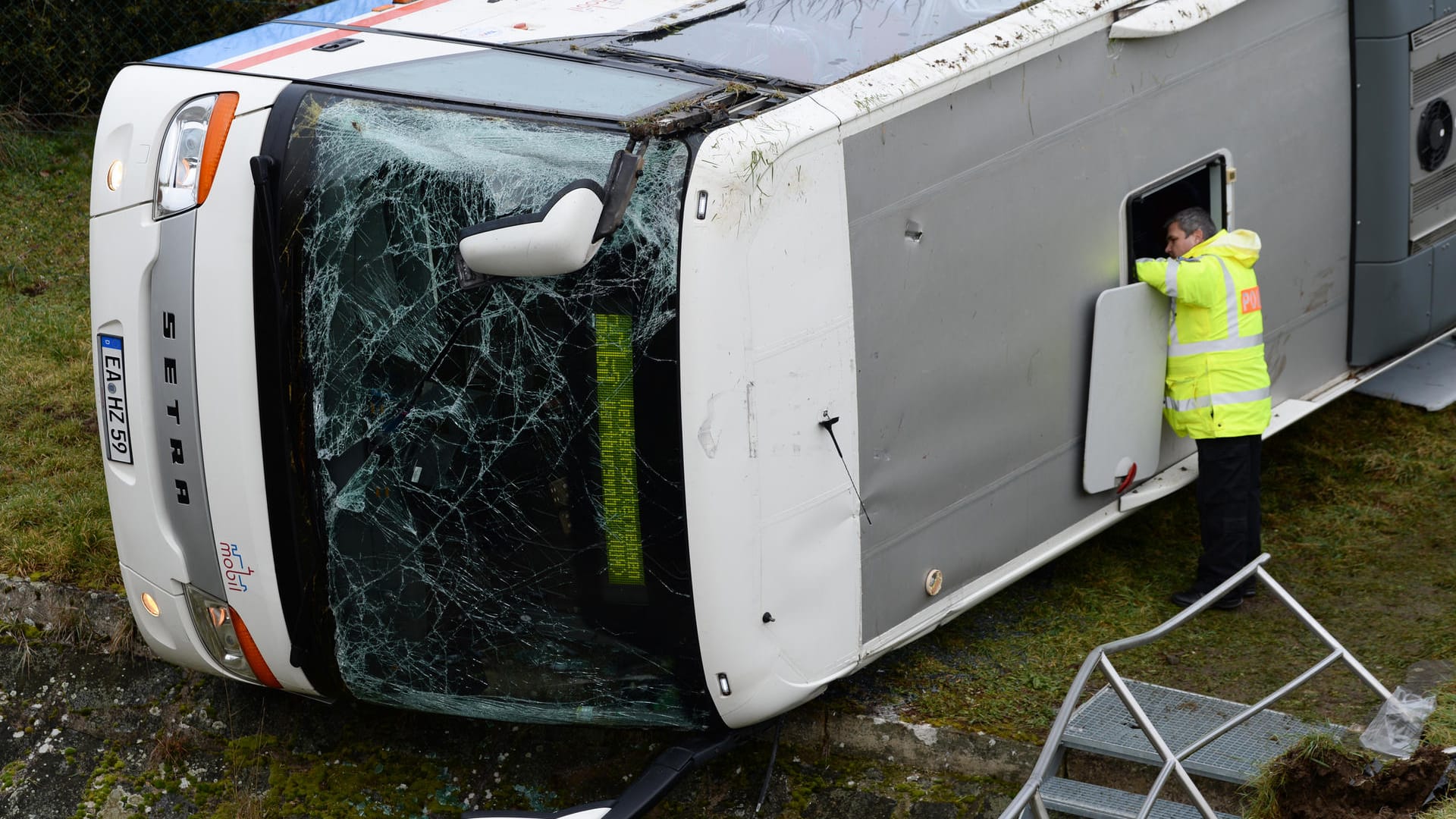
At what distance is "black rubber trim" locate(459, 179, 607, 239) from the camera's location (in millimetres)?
3494

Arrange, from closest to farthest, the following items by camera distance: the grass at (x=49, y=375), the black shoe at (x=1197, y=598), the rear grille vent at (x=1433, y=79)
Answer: the black shoe at (x=1197, y=598), the rear grille vent at (x=1433, y=79), the grass at (x=49, y=375)

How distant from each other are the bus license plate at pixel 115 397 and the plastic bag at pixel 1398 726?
12.0 ft

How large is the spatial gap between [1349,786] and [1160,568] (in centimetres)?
177

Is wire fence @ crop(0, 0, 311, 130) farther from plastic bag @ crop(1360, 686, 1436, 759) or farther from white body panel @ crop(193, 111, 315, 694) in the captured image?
plastic bag @ crop(1360, 686, 1436, 759)

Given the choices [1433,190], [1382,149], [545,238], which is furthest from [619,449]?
[1433,190]

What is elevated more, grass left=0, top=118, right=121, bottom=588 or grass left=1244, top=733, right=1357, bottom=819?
grass left=0, top=118, right=121, bottom=588

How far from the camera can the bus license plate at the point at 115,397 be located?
4258mm

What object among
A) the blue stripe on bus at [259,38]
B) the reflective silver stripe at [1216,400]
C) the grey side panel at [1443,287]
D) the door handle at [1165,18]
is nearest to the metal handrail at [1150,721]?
the reflective silver stripe at [1216,400]

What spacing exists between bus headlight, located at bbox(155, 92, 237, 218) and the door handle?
265 cm

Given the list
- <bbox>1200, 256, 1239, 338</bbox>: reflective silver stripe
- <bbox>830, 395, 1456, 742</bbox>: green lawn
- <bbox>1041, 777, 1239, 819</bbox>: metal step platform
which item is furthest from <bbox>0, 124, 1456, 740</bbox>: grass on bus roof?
<bbox>1200, 256, 1239, 338</bbox>: reflective silver stripe

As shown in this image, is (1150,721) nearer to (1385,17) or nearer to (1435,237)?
(1435,237)

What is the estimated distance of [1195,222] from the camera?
192 inches

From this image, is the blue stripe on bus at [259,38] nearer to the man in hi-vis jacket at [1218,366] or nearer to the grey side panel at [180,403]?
the grey side panel at [180,403]

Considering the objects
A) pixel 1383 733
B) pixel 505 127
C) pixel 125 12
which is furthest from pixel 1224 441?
pixel 125 12
